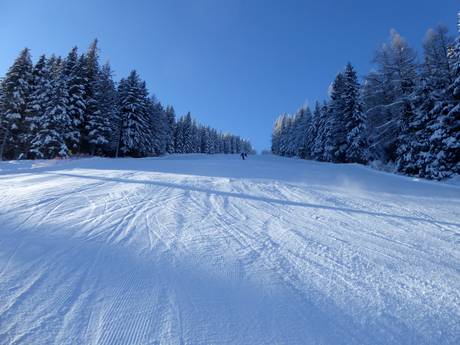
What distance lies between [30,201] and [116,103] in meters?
26.8

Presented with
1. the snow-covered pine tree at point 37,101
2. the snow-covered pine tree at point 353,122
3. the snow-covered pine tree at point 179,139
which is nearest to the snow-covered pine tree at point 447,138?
the snow-covered pine tree at point 353,122

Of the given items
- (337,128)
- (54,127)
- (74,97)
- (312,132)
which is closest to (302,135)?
(312,132)

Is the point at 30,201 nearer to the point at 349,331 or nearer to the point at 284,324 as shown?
the point at 284,324

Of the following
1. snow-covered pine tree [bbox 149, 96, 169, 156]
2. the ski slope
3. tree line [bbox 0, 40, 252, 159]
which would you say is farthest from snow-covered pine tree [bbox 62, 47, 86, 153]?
the ski slope

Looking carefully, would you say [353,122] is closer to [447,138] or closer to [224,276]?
[447,138]

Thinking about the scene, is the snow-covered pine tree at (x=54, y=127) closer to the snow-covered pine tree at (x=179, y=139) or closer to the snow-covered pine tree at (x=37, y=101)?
the snow-covered pine tree at (x=37, y=101)

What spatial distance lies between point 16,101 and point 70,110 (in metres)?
5.34

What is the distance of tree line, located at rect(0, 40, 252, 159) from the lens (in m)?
20.0

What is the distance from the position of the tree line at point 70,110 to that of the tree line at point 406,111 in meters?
24.0

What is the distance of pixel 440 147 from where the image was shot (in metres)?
11.5

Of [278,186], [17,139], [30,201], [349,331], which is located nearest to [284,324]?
[349,331]

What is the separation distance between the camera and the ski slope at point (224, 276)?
1.57 metres

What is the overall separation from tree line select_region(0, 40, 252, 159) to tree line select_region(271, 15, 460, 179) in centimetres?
2402

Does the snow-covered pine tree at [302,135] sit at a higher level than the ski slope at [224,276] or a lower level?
higher
